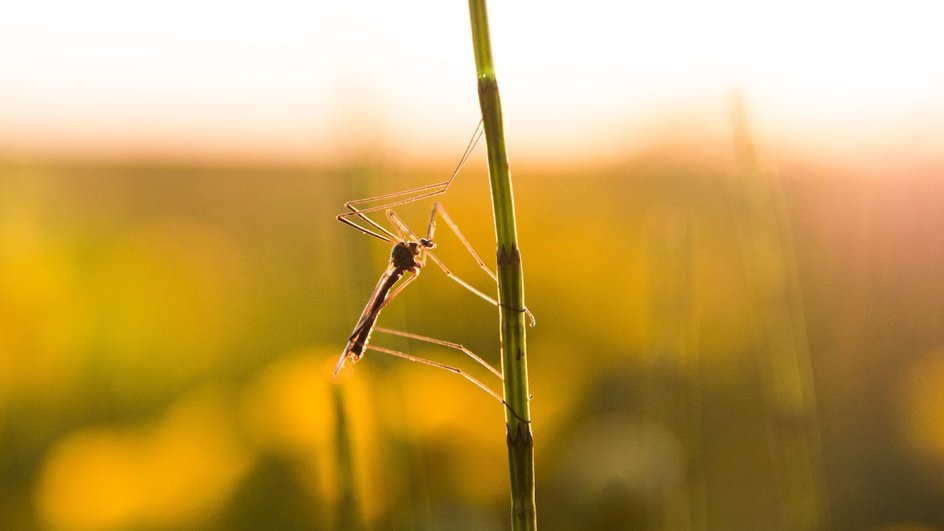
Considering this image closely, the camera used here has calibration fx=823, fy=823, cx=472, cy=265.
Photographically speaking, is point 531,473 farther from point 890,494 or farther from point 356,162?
point 890,494

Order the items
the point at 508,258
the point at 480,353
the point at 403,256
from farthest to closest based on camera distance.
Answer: the point at 480,353, the point at 403,256, the point at 508,258

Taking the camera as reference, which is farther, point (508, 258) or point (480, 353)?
point (480, 353)

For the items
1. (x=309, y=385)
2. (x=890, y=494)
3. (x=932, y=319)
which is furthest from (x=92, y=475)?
(x=932, y=319)

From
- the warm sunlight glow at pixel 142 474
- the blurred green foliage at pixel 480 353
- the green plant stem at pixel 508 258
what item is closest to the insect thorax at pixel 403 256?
the blurred green foliage at pixel 480 353

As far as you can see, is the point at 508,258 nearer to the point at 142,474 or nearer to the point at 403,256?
the point at 403,256

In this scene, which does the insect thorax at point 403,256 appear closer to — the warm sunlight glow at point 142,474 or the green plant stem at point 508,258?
the warm sunlight glow at point 142,474

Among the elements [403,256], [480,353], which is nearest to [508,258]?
[403,256]

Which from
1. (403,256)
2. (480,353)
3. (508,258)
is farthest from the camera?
(480,353)

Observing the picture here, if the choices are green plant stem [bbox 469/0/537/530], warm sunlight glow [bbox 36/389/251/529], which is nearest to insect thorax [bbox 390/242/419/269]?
warm sunlight glow [bbox 36/389/251/529]
